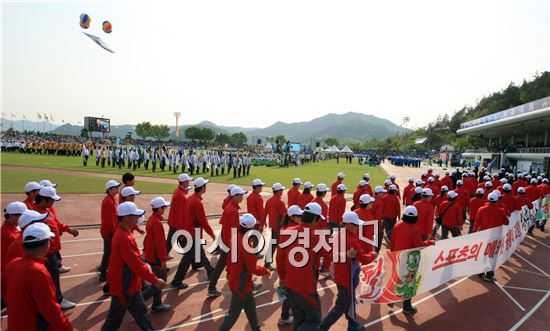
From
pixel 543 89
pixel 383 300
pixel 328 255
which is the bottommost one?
pixel 383 300

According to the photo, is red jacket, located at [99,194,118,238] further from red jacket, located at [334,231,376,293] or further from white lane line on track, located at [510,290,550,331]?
white lane line on track, located at [510,290,550,331]

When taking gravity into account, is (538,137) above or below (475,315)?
above

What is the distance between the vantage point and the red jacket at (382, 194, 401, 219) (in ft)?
30.6

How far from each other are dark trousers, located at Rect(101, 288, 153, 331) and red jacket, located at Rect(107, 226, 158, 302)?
0.10m

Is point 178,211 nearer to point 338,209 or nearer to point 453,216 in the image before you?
point 338,209

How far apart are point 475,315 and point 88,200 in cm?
1401

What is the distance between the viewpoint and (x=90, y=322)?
5.39 m

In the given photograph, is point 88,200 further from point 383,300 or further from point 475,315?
point 475,315

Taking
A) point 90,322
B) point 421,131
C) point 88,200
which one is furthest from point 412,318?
point 421,131

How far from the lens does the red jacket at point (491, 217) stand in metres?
7.75

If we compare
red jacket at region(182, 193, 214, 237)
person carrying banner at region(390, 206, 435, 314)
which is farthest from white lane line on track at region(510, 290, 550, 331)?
red jacket at region(182, 193, 214, 237)

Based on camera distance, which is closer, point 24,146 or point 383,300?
point 383,300

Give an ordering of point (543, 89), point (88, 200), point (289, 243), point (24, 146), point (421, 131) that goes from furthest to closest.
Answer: point (421, 131) < point (543, 89) < point (24, 146) < point (88, 200) < point (289, 243)

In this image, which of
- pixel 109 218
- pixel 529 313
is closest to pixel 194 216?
pixel 109 218
